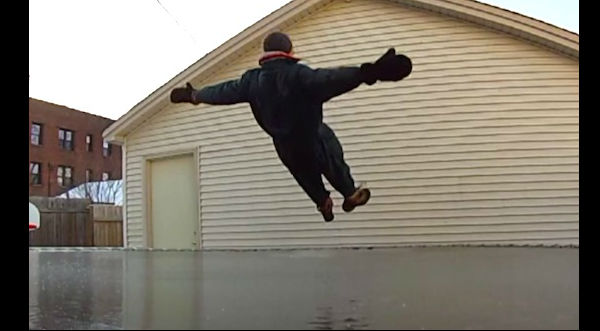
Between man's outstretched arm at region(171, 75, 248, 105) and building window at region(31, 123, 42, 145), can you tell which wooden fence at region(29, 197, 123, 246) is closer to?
man's outstretched arm at region(171, 75, 248, 105)

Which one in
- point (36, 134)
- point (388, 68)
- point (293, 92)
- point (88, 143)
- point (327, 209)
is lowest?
point (327, 209)

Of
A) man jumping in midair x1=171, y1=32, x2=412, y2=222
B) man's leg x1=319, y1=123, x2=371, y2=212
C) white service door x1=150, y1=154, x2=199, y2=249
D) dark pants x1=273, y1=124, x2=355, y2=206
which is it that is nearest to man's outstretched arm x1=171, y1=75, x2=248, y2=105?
man jumping in midair x1=171, y1=32, x2=412, y2=222

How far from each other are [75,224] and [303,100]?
261 inches

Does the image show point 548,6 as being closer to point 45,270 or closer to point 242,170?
point 242,170

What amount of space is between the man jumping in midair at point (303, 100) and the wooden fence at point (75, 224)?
4.39 metres

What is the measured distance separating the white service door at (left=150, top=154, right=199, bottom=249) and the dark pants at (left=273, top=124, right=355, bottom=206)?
6.12 ft

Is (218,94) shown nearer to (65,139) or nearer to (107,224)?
(107,224)

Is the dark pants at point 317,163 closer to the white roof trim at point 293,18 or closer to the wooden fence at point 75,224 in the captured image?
the white roof trim at point 293,18

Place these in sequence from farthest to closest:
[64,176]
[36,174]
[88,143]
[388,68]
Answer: [88,143]
[64,176]
[36,174]
[388,68]

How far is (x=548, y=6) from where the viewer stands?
675 cm

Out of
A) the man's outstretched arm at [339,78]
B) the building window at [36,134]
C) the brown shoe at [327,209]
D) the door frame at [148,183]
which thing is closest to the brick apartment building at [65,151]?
the building window at [36,134]

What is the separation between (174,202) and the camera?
800cm

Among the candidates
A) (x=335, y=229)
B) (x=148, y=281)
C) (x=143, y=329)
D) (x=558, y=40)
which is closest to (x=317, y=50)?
(x=335, y=229)

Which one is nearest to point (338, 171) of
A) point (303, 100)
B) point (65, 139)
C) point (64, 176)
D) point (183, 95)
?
point (303, 100)
